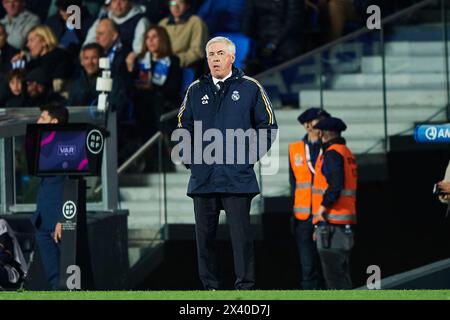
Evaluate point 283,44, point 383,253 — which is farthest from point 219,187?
point 283,44

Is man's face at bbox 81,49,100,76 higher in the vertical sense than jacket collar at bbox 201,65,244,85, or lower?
higher

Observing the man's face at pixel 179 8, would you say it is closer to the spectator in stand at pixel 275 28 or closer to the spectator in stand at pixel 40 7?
the spectator in stand at pixel 275 28

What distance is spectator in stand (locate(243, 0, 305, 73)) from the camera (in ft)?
57.7

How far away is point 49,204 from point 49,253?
0.45 m

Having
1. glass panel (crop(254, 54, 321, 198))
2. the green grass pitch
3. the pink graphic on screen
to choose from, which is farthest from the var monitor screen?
glass panel (crop(254, 54, 321, 198))

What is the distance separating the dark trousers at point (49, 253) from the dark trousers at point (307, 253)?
2284mm

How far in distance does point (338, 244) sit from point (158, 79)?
3.71 metres

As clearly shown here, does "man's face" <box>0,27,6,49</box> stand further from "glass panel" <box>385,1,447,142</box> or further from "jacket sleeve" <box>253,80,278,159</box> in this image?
"jacket sleeve" <box>253,80,278,159</box>

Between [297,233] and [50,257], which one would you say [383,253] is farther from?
[50,257]

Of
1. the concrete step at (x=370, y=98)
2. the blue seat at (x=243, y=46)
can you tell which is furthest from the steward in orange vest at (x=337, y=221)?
the blue seat at (x=243, y=46)

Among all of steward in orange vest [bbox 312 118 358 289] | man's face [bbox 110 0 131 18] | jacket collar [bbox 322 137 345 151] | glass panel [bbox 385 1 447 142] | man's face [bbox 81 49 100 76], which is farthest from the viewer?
man's face [bbox 110 0 131 18]

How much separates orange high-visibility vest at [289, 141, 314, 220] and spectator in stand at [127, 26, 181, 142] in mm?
2384

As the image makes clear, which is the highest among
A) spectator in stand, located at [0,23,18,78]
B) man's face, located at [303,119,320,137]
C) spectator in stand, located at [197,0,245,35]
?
spectator in stand, located at [197,0,245,35]

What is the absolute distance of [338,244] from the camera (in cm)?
1448
